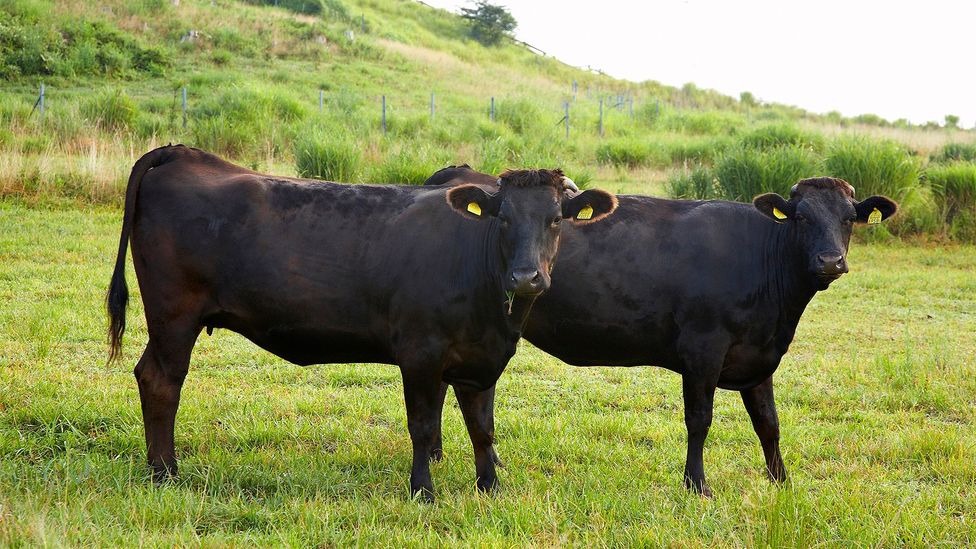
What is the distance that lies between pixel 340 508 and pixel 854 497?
2.51 meters

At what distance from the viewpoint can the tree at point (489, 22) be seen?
187 feet

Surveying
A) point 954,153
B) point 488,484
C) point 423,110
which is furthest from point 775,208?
point 423,110

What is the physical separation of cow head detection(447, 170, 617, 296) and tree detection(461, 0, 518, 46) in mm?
53468

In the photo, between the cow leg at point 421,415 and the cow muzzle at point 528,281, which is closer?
the cow muzzle at point 528,281

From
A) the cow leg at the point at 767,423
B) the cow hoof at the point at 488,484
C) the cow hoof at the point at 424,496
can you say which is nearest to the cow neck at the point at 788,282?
the cow leg at the point at 767,423

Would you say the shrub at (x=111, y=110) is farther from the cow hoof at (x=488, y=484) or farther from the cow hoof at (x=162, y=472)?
the cow hoof at (x=488, y=484)

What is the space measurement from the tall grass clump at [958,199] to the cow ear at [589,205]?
12286mm

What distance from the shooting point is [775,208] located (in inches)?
222

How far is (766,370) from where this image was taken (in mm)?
5520

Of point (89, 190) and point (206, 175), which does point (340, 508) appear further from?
point (89, 190)

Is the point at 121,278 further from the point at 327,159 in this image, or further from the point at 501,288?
the point at 327,159

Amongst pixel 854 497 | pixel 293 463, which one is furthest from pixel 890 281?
pixel 293 463

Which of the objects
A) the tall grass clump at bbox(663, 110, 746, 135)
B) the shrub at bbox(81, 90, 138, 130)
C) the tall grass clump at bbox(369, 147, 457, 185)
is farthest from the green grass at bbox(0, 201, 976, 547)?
the tall grass clump at bbox(663, 110, 746, 135)

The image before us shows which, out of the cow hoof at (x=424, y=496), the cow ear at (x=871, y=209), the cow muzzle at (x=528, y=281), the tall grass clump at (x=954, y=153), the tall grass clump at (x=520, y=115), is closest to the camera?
the cow muzzle at (x=528, y=281)
